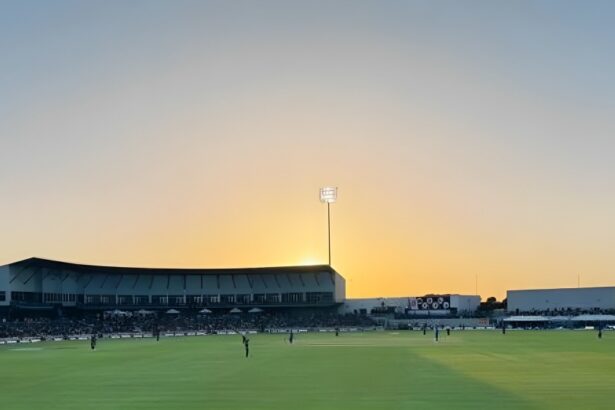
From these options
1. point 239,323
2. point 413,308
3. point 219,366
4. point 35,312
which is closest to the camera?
point 219,366

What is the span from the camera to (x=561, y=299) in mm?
145000

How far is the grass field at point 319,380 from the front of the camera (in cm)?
3008

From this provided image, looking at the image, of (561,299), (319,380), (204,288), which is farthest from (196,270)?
(319,380)

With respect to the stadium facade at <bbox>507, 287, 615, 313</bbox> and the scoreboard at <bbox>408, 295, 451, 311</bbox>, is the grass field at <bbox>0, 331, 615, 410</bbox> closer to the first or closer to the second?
the scoreboard at <bbox>408, 295, 451, 311</bbox>

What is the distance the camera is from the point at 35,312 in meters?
127

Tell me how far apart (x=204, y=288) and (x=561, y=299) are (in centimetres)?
6773

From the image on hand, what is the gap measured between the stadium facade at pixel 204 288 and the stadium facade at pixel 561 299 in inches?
1342

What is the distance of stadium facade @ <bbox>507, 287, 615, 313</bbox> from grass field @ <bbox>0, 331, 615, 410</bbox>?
85.9 m

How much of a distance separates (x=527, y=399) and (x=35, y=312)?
4347 inches

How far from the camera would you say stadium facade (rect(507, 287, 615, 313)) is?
14123 centimetres

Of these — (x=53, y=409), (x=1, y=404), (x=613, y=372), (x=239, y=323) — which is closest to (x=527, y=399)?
(x=613, y=372)

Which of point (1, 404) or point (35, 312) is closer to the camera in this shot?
point (1, 404)

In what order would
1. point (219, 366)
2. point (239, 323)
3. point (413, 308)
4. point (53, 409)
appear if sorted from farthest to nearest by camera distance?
point (413, 308) → point (239, 323) → point (219, 366) → point (53, 409)

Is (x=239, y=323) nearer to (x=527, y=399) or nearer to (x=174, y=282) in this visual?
(x=174, y=282)
